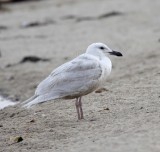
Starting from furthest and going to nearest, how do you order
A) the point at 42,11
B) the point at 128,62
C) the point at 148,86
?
the point at 42,11 < the point at 128,62 < the point at 148,86

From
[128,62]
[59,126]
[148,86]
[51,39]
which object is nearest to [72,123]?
[59,126]

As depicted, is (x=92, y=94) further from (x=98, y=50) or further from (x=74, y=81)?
(x=74, y=81)

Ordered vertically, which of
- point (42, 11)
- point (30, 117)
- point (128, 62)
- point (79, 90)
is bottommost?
point (42, 11)

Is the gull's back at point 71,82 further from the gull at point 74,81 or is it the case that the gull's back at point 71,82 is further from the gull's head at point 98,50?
the gull's head at point 98,50

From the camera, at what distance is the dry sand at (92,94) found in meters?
7.41

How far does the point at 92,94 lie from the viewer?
1027cm

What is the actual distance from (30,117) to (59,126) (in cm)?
99

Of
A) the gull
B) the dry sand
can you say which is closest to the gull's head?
the gull

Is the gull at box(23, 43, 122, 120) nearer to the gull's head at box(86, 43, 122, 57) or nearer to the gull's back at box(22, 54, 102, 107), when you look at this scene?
the gull's back at box(22, 54, 102, 107)

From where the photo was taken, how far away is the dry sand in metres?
7.41

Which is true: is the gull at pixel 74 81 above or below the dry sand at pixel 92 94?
above

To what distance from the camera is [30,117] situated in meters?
9.17

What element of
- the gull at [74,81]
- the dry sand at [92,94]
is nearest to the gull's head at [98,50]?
the gull at [74,81]

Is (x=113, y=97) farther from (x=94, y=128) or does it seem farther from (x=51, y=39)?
(x=51, y=39)
